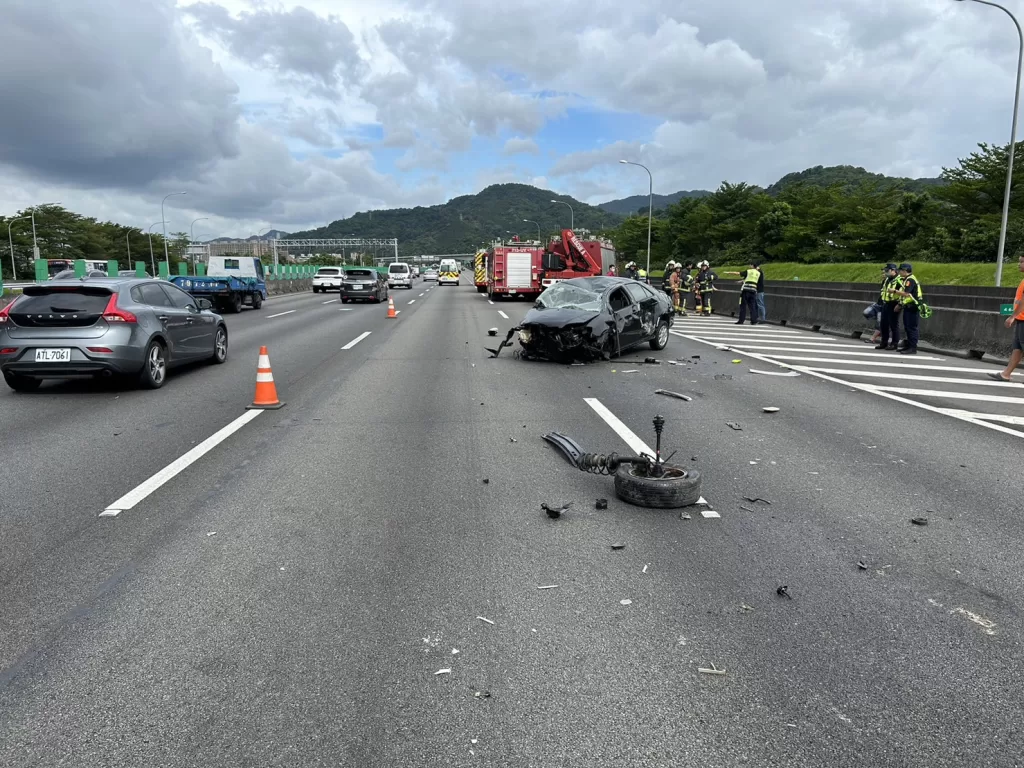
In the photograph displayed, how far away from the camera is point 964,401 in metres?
9.45

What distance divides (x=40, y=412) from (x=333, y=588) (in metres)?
6.55

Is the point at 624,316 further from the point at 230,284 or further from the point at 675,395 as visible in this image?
the point at 230,284

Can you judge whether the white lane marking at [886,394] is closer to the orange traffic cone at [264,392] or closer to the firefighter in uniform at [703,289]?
the orange traffic cone at [264,392]

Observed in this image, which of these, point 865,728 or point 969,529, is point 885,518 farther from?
point 865,728

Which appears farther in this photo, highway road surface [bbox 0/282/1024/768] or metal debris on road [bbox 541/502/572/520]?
metal debris on road [bbox 541/502/572/520]

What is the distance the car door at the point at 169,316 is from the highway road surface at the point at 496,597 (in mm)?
2538

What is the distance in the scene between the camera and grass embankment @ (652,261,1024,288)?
33688 millimetres

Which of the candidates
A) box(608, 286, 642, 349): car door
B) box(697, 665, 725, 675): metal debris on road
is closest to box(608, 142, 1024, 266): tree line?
box(608, 286, 642, 349): car door

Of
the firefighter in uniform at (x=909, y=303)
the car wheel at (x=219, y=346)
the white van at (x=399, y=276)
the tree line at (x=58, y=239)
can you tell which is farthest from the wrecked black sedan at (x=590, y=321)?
the tree line at (x=58, y=239)

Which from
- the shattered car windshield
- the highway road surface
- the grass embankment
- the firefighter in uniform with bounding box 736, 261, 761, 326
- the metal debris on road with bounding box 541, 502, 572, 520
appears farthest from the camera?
the grass embankment

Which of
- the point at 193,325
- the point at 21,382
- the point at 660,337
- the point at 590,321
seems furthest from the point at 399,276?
the point at 21,382

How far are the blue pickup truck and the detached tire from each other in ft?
70.3

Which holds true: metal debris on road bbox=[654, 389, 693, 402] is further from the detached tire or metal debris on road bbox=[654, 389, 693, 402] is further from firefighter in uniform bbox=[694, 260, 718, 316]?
firefighter in uniform bbox=[694, 260, 718, 316]

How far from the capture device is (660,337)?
48.0ft
